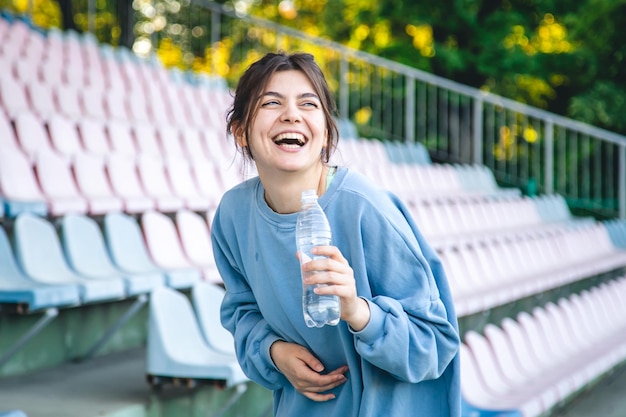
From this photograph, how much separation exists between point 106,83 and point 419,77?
392 centimetres

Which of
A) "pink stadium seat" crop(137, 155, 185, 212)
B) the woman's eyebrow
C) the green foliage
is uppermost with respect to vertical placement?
the green foliage

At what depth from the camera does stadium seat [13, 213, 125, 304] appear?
299 centimetres

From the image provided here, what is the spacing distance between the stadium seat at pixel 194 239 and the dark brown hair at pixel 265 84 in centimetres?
239

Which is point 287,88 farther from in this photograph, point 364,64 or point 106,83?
point 364,64

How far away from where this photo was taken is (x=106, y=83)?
22.8 feet

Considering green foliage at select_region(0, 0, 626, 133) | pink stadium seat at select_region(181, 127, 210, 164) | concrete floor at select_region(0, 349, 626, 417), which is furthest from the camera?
green foliage at select_region(0, 0, 626, 133)

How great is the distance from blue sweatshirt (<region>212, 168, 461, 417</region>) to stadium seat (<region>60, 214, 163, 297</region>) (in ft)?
6.09

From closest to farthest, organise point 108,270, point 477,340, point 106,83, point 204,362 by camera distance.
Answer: point 204,362 → point 108,270 → point 477,340 → point 106,83

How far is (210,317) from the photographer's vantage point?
9.92 ft

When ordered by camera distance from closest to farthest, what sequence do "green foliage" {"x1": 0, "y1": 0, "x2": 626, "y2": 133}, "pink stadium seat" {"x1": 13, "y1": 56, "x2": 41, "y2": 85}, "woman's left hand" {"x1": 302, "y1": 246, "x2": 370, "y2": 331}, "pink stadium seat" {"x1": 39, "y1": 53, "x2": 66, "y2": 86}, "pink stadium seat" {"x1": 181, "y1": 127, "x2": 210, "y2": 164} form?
"woman's left hand" {"x1": 302, "y1": 246, "x2": 370, "y2": 331}
"pink stadium seat" {"x1": 181, "y1": 127, "x2": 210, "y2": 164}
"pink stadium seat" {"x1": 13, "y1": 56, "x2": 41, "y2": 85}
"pink stadium seat" {"x1": 39, "y1": 53, "x2": 66, "y2": 86}
"green foliage" {"x1": 0, "y1": 0, "x2": 626, "y2": 133}

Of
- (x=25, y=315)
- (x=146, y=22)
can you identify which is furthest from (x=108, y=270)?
(x=146, y=22)

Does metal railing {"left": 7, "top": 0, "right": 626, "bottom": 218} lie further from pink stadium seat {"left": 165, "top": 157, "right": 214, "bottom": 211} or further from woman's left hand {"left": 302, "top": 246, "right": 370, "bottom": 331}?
woman's left hand {"left": 302, "top": 246, "right": 370, "bottom": 331}

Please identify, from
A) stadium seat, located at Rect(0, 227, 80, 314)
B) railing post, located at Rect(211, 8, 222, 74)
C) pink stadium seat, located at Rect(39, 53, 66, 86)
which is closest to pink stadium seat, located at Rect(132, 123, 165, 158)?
pink stadium seat, located at Rect(39, 53, 66, 86)

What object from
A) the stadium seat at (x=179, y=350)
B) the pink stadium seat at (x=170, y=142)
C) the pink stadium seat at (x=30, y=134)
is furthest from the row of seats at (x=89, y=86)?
the stadium seat at (x=179, y=350)
